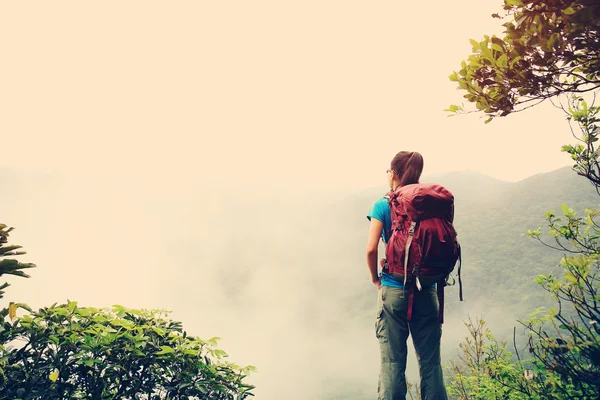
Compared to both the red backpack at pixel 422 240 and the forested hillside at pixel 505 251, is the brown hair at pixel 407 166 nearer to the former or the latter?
the red backpack at pixel 422 240

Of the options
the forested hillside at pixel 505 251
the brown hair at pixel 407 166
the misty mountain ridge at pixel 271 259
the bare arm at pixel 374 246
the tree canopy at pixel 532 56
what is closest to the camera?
the tree canopy at pixel 532 56

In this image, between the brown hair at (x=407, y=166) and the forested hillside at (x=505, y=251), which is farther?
the forested hillside at (x=505, y=251)

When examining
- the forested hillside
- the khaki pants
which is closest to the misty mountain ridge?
the forested hillside

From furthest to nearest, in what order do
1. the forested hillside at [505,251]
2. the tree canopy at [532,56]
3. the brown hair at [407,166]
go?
1. the forested hillside at [505,251]
2. the brown hair at [407,166]
3. the tree canopy at [532,56]

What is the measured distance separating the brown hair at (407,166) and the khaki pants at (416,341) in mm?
832

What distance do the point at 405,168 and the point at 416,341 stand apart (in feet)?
4.12

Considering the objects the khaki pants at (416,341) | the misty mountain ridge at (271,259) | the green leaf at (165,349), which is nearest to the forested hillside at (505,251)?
the misty mountain ridge at (271,259)

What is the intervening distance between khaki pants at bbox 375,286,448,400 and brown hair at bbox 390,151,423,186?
83 centimetres

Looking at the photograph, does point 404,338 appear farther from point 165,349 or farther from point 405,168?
point 165,349

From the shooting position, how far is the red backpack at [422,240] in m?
2.17

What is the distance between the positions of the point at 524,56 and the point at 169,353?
9.35ft

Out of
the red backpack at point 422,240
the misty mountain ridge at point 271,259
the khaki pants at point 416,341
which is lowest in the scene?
the khaki pants at point 416,341

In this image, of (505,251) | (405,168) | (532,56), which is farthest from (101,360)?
(505,251)

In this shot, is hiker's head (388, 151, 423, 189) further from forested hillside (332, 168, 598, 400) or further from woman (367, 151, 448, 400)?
forested hillside (332, 168, 598, 400)
